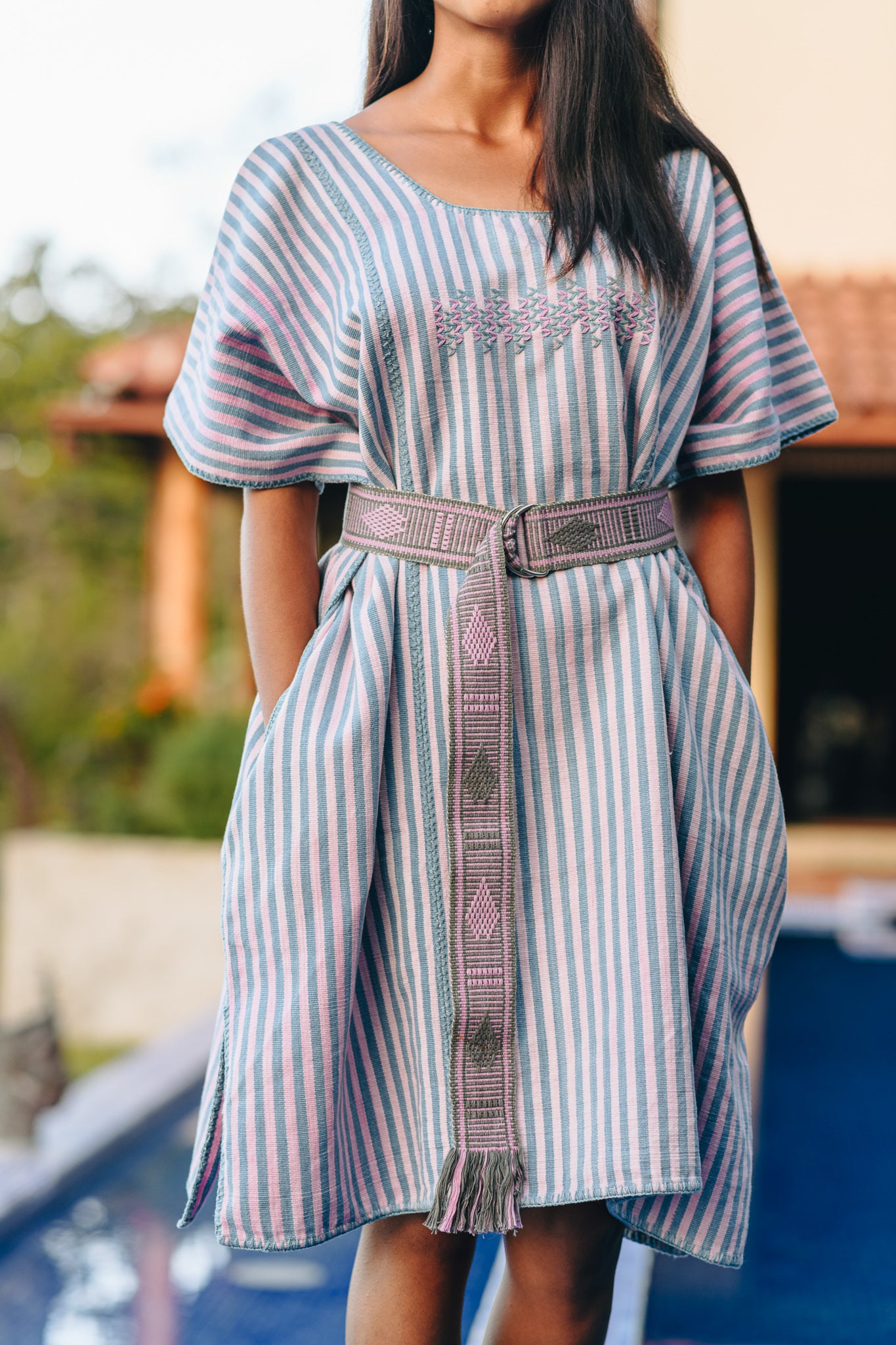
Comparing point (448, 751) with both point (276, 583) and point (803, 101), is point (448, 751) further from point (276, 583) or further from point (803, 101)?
point (803, 101)

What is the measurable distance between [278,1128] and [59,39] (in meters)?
18.5

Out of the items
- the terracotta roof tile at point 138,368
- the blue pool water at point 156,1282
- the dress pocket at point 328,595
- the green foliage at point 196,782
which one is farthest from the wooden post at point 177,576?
the dress pocket at point 328,595

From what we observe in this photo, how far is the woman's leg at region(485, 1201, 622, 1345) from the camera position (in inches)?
50.5

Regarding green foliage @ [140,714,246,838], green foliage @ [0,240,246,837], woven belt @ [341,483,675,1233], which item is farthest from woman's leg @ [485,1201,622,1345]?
green foliage @ [0,240,246,837]

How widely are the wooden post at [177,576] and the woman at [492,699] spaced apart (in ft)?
22.8

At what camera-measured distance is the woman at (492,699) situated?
1211mm

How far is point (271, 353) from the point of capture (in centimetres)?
127

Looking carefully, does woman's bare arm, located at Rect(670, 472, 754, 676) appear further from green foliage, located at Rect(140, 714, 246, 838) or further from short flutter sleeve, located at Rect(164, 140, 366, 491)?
green foliage, located at Rect(140, 714, 246, 838)

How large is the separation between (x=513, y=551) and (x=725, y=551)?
248 millimetres

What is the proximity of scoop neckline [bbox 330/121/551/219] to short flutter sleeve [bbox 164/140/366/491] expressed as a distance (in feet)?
0.22

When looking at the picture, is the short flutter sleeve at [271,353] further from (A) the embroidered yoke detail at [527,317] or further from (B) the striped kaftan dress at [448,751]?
(A) the embroidered yoke detail at [527,317]

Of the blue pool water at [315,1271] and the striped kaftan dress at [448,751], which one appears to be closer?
the striped kaftan dress at [448,751]

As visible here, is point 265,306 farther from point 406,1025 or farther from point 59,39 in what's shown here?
point 59,39

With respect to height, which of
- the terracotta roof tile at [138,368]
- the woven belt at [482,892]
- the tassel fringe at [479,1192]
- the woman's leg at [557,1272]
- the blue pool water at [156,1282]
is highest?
the terracotta roof tile at [138,368]
